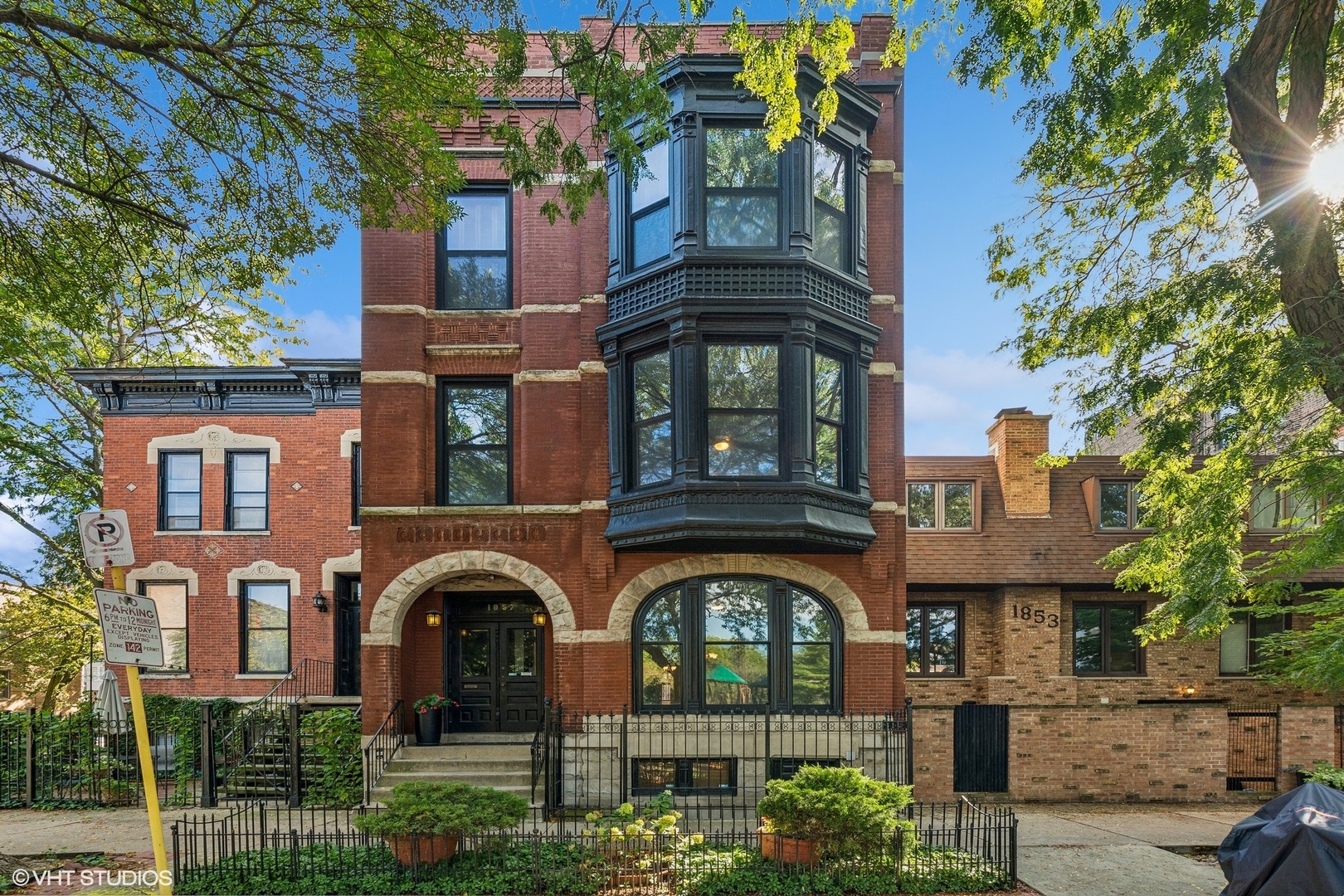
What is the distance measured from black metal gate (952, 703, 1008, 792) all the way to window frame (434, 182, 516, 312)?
1098 centimetres

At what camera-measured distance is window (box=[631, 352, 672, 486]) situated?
530 inches

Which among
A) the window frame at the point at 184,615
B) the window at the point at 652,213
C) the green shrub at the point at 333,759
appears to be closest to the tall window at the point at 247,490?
the window frame at the point at 184,615

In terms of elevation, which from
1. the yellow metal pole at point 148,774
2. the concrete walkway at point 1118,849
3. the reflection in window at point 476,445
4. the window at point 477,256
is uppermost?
the window at point 477,256

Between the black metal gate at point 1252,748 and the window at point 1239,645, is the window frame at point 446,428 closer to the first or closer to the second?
the black metal gate at point 1252,748

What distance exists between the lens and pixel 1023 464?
20000 mm

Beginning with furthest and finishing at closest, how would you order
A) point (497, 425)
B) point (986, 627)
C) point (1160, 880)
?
point (986, 627)
point (497, 425)
point (1160, 880)

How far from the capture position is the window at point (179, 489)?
65.7 feet

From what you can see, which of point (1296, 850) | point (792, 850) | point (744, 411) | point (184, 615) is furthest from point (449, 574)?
point (1296, 850)

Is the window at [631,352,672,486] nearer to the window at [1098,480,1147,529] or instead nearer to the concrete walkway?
the concrete walkway

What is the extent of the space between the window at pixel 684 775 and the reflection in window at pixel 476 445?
15.6ft

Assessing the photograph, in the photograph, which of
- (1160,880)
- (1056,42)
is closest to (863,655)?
(1160,880)

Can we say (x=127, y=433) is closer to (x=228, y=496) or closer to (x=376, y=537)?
(x=228, y=496)

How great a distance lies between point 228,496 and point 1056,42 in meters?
18.4

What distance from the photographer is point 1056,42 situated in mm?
10625
